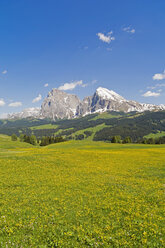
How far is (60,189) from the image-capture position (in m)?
21.5

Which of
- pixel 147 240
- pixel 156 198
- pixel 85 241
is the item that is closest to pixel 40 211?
pixel 85 241

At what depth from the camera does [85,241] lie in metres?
10.9

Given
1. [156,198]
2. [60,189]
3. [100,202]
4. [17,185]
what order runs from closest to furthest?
[100,202]
[156,198]
[60,189]
[17,185]

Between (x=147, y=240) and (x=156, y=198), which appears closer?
(x=147, y=240)

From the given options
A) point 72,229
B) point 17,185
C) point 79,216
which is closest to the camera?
point 72,229

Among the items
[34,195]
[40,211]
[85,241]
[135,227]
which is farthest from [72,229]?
[34,195]

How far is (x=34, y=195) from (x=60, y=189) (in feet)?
12.7

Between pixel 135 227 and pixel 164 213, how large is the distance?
4.44 metres

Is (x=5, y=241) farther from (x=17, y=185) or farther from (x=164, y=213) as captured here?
(x=164, y=213)

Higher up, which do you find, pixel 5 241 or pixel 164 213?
pixel 5 241

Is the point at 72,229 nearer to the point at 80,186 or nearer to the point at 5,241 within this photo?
the point at 5,241

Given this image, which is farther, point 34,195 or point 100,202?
point 34,195

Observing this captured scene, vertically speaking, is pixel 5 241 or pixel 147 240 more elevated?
pixel 5 241

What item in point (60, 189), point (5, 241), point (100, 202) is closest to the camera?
point (5, 241)
